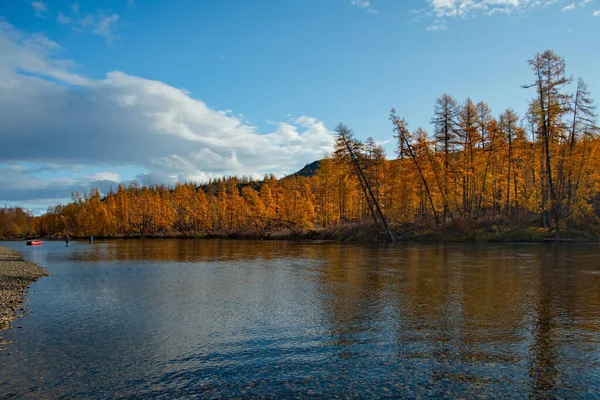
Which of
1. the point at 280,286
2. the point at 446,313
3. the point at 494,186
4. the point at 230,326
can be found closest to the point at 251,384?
the point at 230,326

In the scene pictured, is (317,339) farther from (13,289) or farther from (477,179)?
(477,179)

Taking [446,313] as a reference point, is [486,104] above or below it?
above

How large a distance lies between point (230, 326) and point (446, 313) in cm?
818

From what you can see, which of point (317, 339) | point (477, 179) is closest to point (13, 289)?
point (317, 339)

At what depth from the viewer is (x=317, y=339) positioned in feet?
39.5

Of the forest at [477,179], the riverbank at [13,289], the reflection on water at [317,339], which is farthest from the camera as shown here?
the forest at [477,179]

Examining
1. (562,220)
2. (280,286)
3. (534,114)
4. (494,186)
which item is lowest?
(280,286)

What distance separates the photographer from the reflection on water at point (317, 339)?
28.6 feet

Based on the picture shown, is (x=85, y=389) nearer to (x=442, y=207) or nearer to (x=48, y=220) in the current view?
(x=442, y=207)

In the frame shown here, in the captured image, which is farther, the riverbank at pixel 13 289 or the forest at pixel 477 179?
the forest at pixel 477 179

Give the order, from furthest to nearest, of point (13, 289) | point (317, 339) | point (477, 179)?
point (477, 179) → point (13, 289) → point (317, 339)

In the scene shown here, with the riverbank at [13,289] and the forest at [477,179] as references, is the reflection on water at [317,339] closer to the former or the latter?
the riverbank at [13,289]

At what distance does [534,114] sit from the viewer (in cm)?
4644

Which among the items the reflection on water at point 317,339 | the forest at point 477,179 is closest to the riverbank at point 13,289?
the reflection on water at point 317,339
